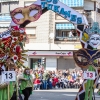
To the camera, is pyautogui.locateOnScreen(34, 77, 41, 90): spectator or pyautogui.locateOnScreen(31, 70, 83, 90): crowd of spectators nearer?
pyautogui.locateOnScreen(34, 77, 41, 90): spectator

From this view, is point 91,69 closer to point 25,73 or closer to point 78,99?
point 78,99

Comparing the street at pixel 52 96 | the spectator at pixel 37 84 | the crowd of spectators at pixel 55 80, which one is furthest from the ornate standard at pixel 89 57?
the crowd of spectators at pixel 55 80

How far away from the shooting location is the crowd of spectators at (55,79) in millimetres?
27672

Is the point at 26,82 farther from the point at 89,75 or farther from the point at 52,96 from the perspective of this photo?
the point at 52,96

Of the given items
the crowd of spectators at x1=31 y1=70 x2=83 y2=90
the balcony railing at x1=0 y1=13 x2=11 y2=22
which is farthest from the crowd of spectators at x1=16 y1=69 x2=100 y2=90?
the balcony railing at x1=0 y1=13 x2=11 y2=22

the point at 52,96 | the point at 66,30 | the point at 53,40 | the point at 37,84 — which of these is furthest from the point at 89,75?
the point at 66,30

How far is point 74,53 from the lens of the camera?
15039mm

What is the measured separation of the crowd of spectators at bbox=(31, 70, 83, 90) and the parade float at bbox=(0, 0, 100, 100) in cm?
1154

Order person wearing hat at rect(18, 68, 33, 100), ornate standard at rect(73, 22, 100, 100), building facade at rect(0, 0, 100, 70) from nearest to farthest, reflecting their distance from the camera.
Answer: ornate standard at rect(73, 22, 100, 100) → person wearing hat at rect(18, 68, 33, 100) → building facade at rect(0, 0, 100, 70)

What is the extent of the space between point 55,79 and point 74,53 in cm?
1434

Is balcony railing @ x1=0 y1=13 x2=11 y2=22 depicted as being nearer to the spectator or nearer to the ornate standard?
the spectator

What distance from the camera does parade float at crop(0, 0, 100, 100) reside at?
14.0 m

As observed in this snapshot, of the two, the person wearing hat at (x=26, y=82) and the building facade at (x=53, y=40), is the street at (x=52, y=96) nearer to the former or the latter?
the person wearing hat at (x=26, y=82)

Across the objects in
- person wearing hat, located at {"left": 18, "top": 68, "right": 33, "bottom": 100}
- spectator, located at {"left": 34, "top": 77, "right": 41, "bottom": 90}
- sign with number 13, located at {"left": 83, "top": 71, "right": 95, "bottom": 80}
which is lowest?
spectator, located at {"left": 34, "top": 77, "right": 41, "bottom": 90}
